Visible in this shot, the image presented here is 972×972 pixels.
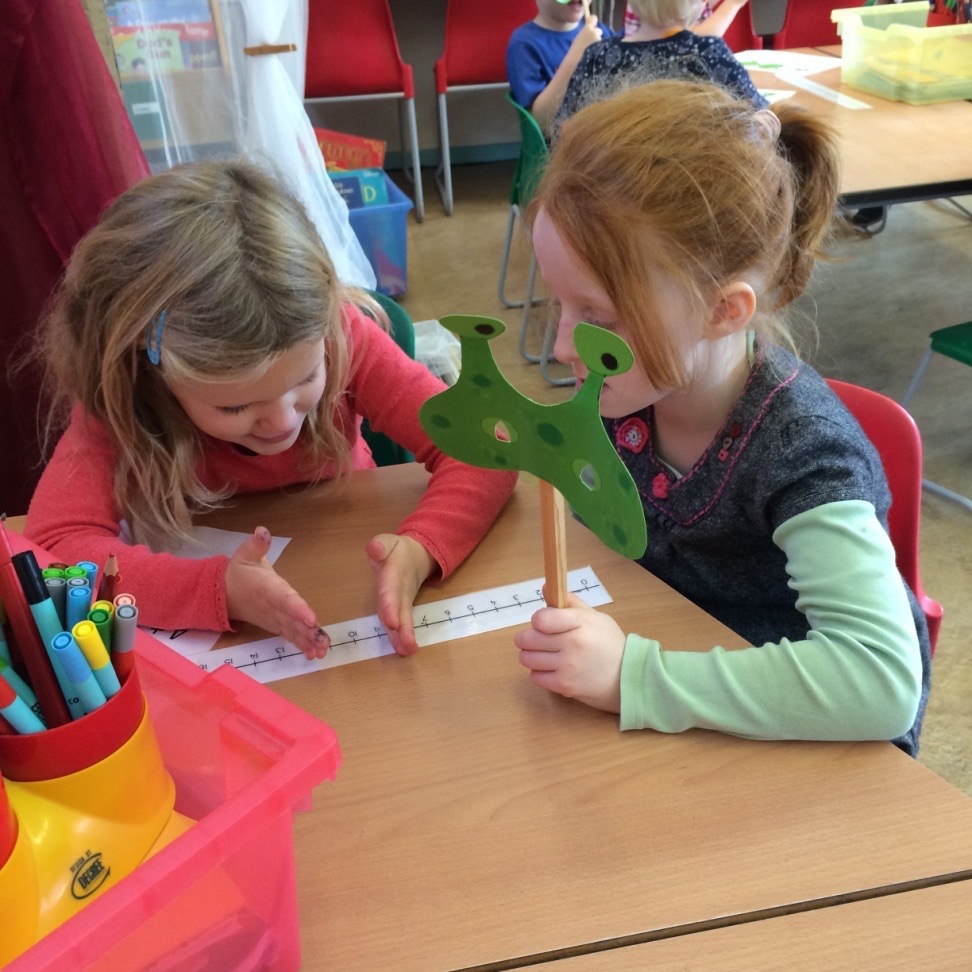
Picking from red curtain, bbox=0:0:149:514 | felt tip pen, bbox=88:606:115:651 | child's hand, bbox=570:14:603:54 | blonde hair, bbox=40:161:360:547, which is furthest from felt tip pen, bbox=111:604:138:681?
child's hand, bbox=570:14:603:54

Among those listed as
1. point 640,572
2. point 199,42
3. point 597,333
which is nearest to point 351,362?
point 640,572

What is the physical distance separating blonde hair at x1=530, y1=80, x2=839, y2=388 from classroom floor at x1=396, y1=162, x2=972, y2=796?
95 centimetres

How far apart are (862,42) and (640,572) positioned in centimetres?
202

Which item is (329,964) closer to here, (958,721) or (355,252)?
(958,721)

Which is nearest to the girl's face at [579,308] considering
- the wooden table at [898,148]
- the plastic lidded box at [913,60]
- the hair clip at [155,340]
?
the hair clip at [155,340]

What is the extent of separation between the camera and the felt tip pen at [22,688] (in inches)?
19.6

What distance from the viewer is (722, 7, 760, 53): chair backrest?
3607 mm

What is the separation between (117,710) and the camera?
0.51m

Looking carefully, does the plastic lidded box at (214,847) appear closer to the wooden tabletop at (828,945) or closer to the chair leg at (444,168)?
the wooden tabletop at (828,945)

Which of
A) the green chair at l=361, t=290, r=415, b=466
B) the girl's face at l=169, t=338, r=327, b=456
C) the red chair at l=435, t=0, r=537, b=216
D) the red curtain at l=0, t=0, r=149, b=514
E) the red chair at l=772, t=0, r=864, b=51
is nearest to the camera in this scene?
the girl's face at l=169, t=338, r=327, b=456

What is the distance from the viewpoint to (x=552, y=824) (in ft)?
2.18

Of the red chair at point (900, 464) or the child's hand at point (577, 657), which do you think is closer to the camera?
the child's hand at point (577, 657)

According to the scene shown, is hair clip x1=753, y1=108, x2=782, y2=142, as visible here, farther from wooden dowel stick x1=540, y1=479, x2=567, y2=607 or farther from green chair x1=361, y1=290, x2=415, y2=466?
green chair x1=361, y1=290, x2=415, y2=466

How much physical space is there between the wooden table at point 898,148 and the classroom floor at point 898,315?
1.36 feet
